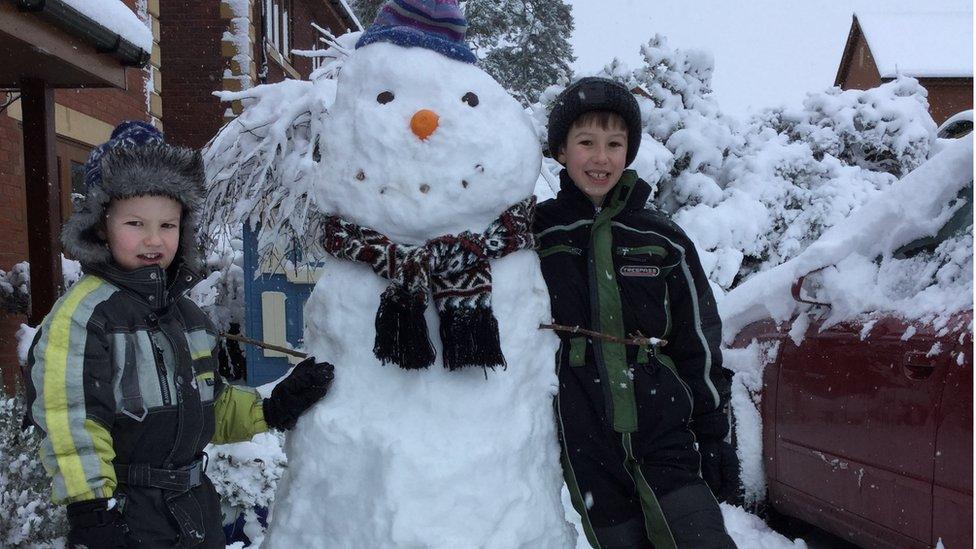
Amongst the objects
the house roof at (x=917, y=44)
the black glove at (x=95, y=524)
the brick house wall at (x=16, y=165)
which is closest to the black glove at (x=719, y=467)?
the black glove at (x=95, y=524)

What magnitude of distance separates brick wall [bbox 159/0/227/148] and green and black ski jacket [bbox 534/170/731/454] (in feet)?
35.8

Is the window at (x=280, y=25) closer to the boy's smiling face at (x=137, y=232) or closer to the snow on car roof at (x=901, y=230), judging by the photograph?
the snow on car roof at (x=901, y=230)

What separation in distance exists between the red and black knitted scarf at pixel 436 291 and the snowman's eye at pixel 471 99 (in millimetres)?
347

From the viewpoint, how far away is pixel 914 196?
3.04 metres

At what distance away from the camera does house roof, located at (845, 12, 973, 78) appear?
851 inches

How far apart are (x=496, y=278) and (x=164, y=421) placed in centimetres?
91

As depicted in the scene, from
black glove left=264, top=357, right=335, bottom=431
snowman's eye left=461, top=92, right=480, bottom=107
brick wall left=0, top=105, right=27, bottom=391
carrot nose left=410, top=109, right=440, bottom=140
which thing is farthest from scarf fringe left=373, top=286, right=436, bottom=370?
brick wall left=0, top=105, right=27, bottom=391

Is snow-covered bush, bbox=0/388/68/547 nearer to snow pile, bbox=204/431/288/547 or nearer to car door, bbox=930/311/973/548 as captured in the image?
snow pile, bbox=204/431/288/547

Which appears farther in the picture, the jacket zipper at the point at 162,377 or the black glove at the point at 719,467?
the black glove at the point at 719,467

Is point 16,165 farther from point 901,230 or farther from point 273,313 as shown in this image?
point 901,230

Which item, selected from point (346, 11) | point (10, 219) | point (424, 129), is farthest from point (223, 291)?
point (346, 11)

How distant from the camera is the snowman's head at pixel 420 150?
2174 millimetres

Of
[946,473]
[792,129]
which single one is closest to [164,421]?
[946,473]

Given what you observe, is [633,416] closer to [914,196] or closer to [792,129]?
[914,196]
